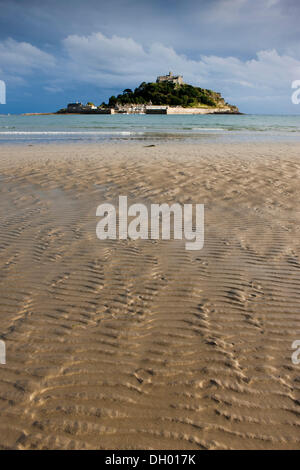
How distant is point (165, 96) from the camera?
5039 inches

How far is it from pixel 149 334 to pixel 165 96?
5366 inches

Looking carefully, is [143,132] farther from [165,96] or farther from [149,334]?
[165,96]

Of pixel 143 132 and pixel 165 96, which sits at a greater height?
pixel 165 96

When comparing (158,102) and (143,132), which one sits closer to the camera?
(143,132)

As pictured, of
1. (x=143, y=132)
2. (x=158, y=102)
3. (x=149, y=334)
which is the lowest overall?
(x=149, y=334)

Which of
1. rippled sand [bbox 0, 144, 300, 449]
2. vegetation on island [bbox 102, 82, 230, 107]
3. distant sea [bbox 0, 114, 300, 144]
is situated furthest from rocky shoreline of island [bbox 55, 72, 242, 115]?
rippled sand [bbox 0, 144, 300, 449]

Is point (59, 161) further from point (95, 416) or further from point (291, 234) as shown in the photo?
point (95, 416)

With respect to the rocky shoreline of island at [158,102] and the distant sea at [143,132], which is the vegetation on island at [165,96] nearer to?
the rocky shoreline of island at [158,102]

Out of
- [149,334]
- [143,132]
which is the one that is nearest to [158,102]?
[143,132]

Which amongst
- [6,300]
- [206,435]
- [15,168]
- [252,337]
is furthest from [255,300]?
[15,168]

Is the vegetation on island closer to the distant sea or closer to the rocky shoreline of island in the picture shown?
the rocky shoreline of island

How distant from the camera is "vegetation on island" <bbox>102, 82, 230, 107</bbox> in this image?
125 m

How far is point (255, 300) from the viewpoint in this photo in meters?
3.64

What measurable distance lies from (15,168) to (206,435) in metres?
10.6
